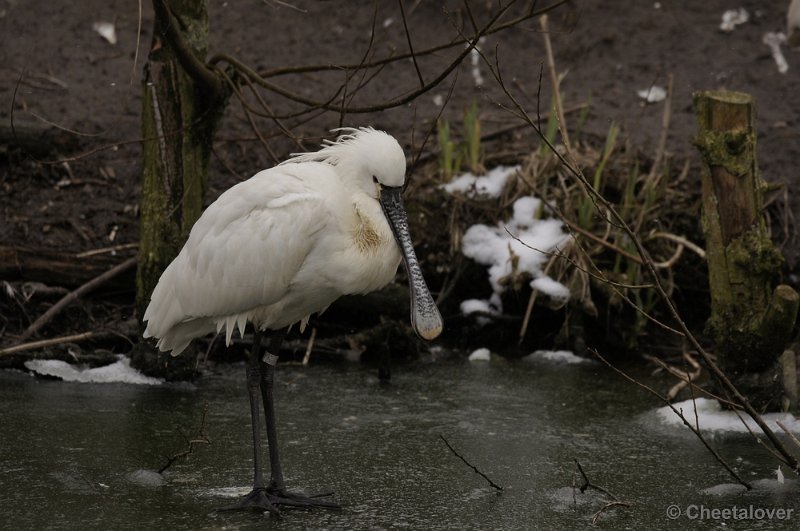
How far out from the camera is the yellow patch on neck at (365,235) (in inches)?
210

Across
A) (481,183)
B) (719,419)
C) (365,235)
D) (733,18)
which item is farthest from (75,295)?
(733,18)

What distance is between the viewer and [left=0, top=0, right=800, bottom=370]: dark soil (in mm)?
8375

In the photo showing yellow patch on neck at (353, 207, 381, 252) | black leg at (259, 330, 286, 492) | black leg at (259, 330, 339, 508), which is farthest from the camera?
yellow patch on neck at (353, 207, 381, 252)

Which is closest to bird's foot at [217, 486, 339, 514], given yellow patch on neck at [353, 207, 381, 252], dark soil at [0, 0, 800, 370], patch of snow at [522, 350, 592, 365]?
yellow patch on neck at [353, 207, 381, 252]

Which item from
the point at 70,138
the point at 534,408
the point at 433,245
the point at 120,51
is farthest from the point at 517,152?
the point at 120,51

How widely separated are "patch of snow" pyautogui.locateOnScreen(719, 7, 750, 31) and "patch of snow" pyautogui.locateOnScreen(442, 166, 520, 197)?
12.7 feet

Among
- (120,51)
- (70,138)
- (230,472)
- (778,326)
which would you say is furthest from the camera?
(120,51)

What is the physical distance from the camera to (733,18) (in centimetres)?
1151

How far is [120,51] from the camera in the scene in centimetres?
1103

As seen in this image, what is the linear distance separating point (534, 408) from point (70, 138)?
14.8ft

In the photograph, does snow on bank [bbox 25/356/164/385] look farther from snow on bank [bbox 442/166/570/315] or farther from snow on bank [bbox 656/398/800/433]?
snow on bank [bbox 656/398/800/433]

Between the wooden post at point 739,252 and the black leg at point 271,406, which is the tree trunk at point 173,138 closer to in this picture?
the black leg at point 271,406

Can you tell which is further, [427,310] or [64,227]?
[64,227]

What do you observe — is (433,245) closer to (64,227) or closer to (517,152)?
(517,152)
